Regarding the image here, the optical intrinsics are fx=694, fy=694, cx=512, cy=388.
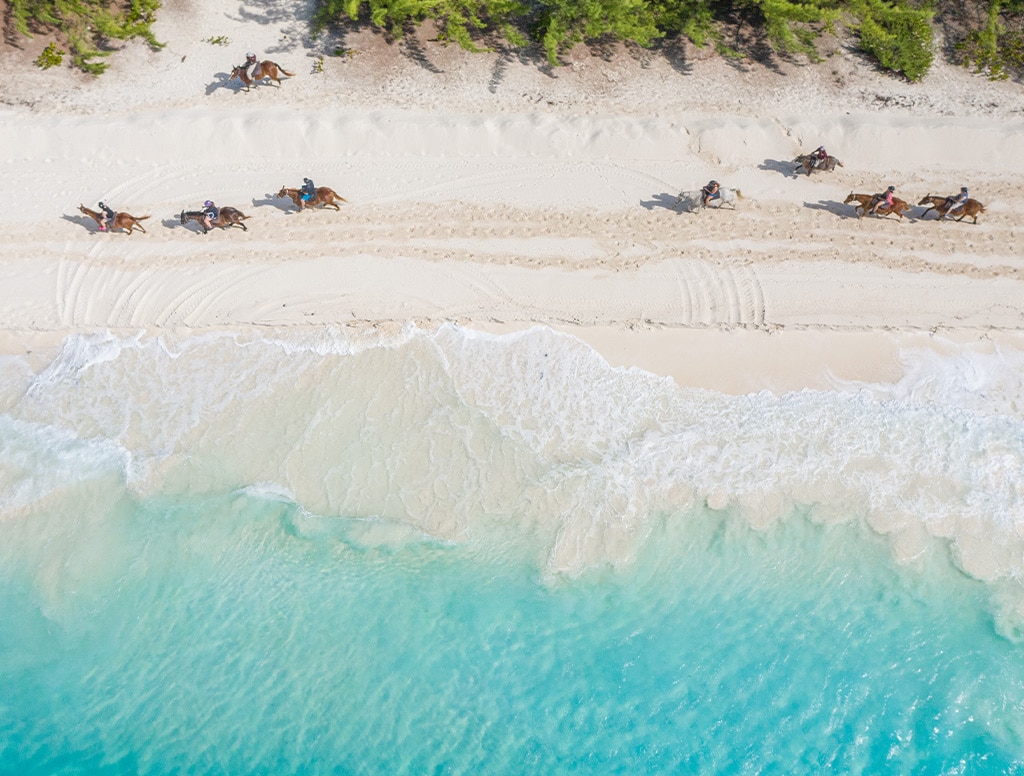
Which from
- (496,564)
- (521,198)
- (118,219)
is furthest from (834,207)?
(118,219)

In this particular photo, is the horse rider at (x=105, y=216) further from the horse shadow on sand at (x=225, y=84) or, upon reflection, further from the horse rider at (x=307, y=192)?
the horse rider at (x=307, y=192)

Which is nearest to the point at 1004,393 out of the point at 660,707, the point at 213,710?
the point at 660,707

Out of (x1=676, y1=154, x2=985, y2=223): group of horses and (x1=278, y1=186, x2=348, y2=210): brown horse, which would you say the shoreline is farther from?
(x1=278, y1=186, x2=348, y2=210): brown horse

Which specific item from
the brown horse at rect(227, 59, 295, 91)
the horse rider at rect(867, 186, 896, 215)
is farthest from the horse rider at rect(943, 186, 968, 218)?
the brown horse at rect(227, 59, 295, 91)

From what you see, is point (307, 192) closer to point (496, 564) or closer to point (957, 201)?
point (496, 564)

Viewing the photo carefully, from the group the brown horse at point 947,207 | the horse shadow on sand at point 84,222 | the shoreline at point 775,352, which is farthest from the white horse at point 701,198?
the horse shadow on sand at point 84,222
